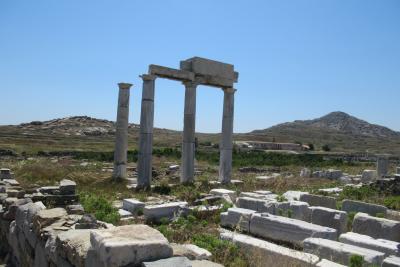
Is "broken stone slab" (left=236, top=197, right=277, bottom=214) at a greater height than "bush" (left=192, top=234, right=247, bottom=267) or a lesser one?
greater

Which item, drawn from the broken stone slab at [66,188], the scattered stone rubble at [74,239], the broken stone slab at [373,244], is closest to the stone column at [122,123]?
the scattered stone rubble at [74,239]

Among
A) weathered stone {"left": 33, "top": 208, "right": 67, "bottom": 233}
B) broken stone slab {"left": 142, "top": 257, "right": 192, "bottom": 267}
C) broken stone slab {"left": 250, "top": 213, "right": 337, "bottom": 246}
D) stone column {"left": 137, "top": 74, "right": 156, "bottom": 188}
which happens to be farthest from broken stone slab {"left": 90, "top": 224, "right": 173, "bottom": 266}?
stone column {"left": 137, "top": 74, "right": 156, "bottom": 188}

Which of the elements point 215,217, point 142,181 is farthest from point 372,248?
point 142,181

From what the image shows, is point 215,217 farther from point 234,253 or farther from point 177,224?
point 234,253

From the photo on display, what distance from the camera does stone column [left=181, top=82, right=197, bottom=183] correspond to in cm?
2027

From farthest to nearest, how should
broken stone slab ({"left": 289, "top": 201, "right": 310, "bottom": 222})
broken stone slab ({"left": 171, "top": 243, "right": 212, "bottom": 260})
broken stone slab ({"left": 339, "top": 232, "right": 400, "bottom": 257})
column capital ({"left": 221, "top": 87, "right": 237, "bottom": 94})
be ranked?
column capital ({"left": 221, "top": 87, "right": 237, "bottom": 94}) → broken stone slab ({"left": 289, "top": 201, "right": 310, "bottom": 222}) → broken stone slab ({"left": 339, "top": 232, "right": 400, "bottom": 257}) → broken stone slab ({"left": 171, "top": 243, "right": 212, "bottom": 260})

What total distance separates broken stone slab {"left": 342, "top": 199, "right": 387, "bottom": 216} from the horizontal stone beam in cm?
1056

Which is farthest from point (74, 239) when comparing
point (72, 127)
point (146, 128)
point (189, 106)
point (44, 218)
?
point (72, 127)

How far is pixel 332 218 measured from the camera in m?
10.0

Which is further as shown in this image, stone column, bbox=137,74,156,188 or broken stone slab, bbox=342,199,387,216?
stone column, bbox=137,74,156,188

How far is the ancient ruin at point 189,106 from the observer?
744 inches

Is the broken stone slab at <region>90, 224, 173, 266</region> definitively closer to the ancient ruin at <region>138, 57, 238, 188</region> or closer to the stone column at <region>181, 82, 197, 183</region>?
the ancient ruin at <region>138, 57, 238, 188</region>

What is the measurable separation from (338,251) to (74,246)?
458 cm

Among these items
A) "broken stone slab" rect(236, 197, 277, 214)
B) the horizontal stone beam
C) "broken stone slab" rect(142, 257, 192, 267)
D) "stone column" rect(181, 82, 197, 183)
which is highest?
the horizontal stone beam
